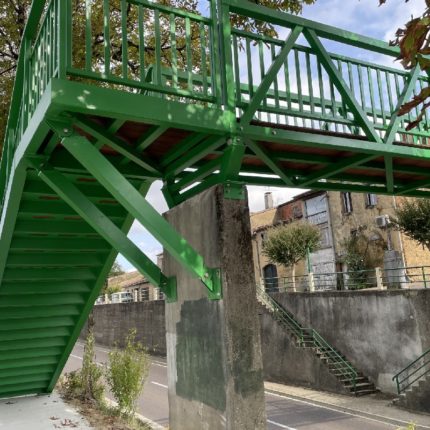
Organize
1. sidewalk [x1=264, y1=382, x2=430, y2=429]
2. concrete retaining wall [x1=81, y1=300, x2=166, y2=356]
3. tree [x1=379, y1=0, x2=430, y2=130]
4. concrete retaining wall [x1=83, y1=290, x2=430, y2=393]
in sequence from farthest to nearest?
concrete retaining wall [x1=81, y1=300, x2=166, y2=356], concrete retaining wall [x1=83, y1=290, x2=430, y2=393], sidewalk [x1=264, y1=382, x2=430, y2=429], tree [x1=379, y1=0, x2=430, y2=130]

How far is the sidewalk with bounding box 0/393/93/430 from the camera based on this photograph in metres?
8.85

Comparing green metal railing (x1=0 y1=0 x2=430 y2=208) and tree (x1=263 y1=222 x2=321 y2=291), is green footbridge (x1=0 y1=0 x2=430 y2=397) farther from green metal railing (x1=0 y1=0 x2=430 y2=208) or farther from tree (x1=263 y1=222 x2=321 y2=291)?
tree (x1=263 y1=222 x2=321 y2=291)

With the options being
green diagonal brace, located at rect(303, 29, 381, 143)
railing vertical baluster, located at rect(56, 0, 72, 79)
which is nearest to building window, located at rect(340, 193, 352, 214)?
green diagonal brace, located at rect(303, 29, 381, 143)

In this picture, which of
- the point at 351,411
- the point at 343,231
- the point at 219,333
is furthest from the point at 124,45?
the point at 343,231

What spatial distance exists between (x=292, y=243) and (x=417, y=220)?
8.14 meters

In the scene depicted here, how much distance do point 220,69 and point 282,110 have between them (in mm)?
814

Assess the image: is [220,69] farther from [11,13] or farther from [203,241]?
[11,13]

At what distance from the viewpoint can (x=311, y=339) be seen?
19.7 meters

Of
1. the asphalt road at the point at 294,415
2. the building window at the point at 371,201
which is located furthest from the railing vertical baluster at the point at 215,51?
the building window at the point at 371,201

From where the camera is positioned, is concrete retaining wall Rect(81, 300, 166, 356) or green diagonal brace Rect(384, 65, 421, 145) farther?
concrete retaining wall Rect(81, 300, 166, 356)

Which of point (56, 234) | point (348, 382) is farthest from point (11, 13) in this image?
point (348, 382)

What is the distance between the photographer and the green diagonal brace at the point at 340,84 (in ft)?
16.8

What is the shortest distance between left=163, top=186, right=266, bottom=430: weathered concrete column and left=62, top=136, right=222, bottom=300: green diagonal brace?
0.36 metres

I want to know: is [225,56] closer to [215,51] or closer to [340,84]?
[215,51]
